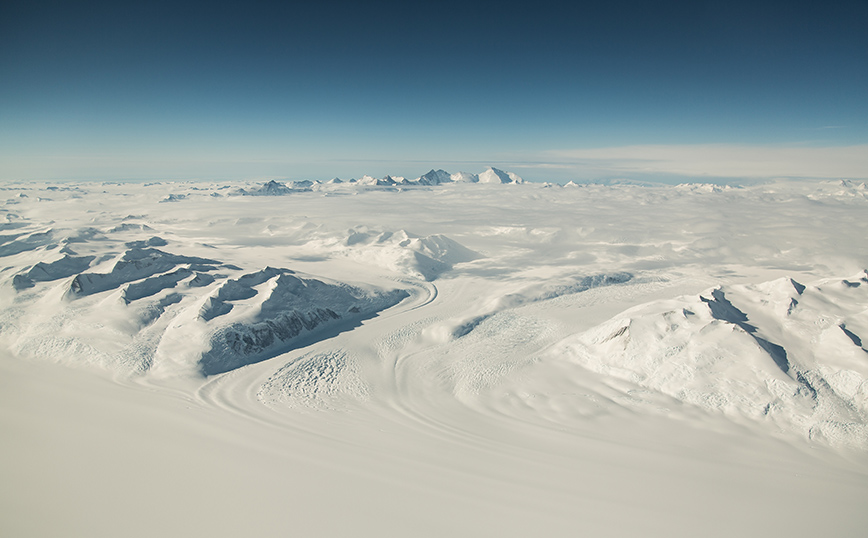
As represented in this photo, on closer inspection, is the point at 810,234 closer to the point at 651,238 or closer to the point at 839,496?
the point at 651,238

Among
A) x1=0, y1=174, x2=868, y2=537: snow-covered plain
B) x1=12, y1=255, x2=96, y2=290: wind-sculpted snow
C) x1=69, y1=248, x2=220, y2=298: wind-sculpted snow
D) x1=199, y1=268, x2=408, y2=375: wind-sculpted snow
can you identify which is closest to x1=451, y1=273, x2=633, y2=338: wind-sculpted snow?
x1=0, y1=174, x2=868, y2=537: snow-covered plain

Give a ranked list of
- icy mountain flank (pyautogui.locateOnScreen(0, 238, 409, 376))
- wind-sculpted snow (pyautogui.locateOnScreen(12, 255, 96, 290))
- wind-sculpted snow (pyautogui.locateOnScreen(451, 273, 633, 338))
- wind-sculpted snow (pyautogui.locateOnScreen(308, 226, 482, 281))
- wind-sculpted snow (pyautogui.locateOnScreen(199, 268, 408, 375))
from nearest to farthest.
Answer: icy mountain flank (pyautogui.locateOnScreen(0, 238, 409, 376)) < wind-sculpted snow (pyautogui.locateOnScreen(199, 268, 408, 375)) < wind-sculpted snow (pyautogui.locateOnScreen(451, 273, 633, 338)) < wind-sculpted snow (pyautogui.locateOnScreen(12, 255, 96, 290)) < wind-sculpted snow (pyautogui.locateOnScreen(308, 226, 482, 281))

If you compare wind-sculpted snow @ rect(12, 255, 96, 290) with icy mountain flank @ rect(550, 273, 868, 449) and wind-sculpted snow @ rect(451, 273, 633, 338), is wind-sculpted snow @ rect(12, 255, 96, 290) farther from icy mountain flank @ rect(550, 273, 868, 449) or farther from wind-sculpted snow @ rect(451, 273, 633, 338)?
icy mountain flank @ rect(550, 273, 868, 449)

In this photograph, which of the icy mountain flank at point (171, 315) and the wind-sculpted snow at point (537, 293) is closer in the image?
the icy mountain flank at point (171, 315)

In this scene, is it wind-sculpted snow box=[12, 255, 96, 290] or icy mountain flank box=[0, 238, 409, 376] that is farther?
wind-sculpted snow box=[12, 255, 96, 290]

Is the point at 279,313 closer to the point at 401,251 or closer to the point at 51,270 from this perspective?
the point at 51,270

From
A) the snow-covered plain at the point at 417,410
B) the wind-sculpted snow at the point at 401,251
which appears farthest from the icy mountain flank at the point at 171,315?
the wind-sculpted snow at the point at 401,251

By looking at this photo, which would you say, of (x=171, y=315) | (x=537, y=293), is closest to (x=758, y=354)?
(x=537, y=293)

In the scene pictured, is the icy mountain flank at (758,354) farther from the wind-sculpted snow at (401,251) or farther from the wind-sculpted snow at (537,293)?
the wind-sculpted snow at (401,251)
